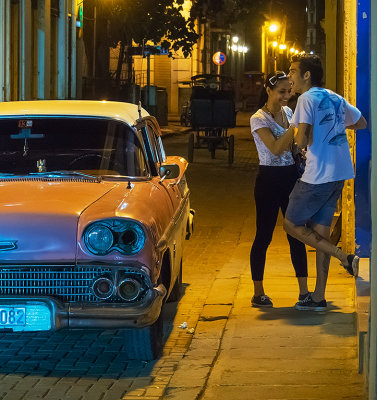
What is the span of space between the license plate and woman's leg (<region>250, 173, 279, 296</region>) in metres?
2.62

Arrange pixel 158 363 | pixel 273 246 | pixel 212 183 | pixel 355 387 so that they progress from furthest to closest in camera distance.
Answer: pixel 212 183
pixel 273 246
pixel 158 363
pixel 355 387

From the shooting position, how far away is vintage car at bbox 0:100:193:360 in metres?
6.38

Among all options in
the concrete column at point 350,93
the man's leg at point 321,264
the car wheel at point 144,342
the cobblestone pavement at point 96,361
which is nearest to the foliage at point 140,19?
the cobblestone pavement at point 96,361

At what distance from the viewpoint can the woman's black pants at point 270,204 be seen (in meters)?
8.38

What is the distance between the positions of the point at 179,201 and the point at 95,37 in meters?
30.7

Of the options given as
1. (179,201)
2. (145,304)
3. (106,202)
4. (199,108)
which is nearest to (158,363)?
(145,304)

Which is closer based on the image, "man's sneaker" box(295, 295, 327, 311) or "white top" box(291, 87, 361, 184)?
"white top" box(291, 87, 361, 184)

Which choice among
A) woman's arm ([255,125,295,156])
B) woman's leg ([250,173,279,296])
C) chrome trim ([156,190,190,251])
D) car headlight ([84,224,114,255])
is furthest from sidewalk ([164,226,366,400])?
woman's arm ([255,125,295,156])

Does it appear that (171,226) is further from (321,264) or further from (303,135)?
(321,264)

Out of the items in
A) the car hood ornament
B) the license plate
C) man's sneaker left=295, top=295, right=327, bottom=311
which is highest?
the car hood ornament

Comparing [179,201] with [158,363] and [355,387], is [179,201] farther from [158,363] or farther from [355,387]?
[355,387]

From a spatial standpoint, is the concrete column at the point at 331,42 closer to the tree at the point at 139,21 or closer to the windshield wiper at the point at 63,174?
the windshield wiper at the point at 63,174

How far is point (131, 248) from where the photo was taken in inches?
254

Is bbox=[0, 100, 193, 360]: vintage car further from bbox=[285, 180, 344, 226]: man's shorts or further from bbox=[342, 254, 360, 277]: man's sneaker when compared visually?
bbox=[342, 254, 360, 277]: man's sneaker
